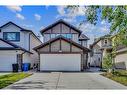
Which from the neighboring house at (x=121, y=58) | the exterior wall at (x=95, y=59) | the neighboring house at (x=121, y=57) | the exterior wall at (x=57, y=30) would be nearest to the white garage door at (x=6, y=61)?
the exterior wall at (x=57, y=30)

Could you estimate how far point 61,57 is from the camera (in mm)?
30625

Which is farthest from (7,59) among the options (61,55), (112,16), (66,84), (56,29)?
(112,16)

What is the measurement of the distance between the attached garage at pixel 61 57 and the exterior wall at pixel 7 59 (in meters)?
2.41

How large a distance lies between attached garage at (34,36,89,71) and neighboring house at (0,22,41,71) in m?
2.27

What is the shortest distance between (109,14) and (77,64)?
16470 millimetres

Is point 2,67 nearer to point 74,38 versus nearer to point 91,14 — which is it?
point 74,38

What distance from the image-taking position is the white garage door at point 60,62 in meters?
30.4

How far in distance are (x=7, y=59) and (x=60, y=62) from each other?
5386 millimetres

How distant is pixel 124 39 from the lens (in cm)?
1506

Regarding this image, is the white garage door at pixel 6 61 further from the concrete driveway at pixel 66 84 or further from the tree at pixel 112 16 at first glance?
the tree at pixel 112 16

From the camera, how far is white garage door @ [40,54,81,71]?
30.4m
